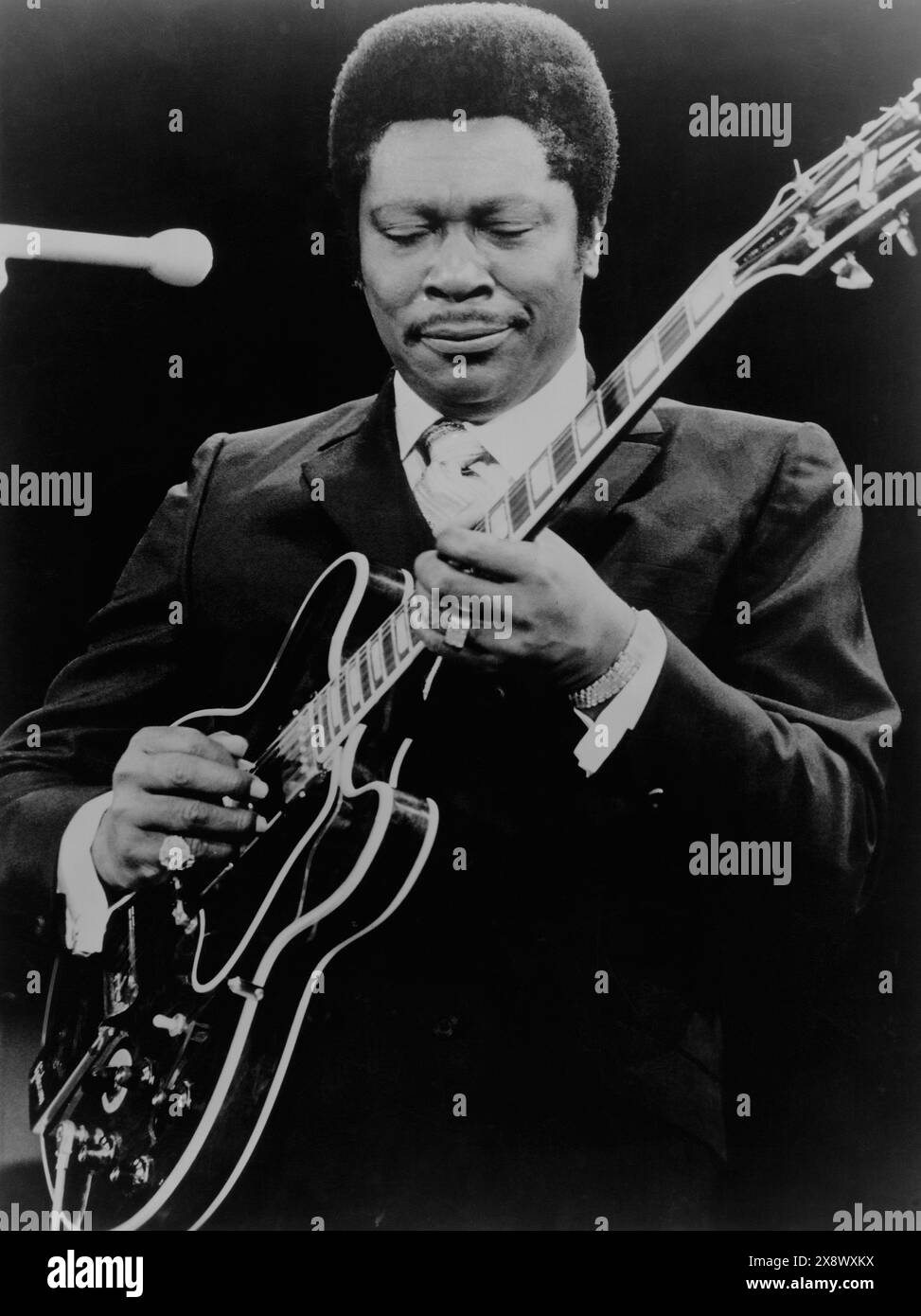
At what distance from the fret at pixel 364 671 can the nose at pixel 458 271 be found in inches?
22.4

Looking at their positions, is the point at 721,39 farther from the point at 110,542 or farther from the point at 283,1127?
the point at 283,1127

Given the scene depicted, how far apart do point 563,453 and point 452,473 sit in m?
0.24

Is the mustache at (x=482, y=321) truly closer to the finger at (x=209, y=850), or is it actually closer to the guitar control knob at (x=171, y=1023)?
the finger at (x=209, y=850)

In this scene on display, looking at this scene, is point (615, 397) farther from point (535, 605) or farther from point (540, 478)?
point (535, 605)

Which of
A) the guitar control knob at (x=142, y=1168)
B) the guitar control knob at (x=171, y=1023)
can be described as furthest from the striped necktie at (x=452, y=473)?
the guitar control knob at (x=142, y=1168)

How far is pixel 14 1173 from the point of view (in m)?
2.20

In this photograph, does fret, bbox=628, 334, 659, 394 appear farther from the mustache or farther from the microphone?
the microphone

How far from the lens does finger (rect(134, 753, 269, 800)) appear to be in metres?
2.07

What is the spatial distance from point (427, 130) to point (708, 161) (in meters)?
0.46

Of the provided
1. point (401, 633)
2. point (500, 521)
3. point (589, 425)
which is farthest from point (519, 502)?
point (401, 633)

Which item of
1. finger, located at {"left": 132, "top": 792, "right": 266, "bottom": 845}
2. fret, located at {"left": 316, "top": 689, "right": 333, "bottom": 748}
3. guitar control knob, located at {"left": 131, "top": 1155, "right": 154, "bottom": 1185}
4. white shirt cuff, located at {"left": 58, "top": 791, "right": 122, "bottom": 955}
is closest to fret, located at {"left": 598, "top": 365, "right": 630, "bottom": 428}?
fret, located at {"left": 316, "top": 689, "right": 333, "bottom": 748}

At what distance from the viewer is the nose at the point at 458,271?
2078 mm
